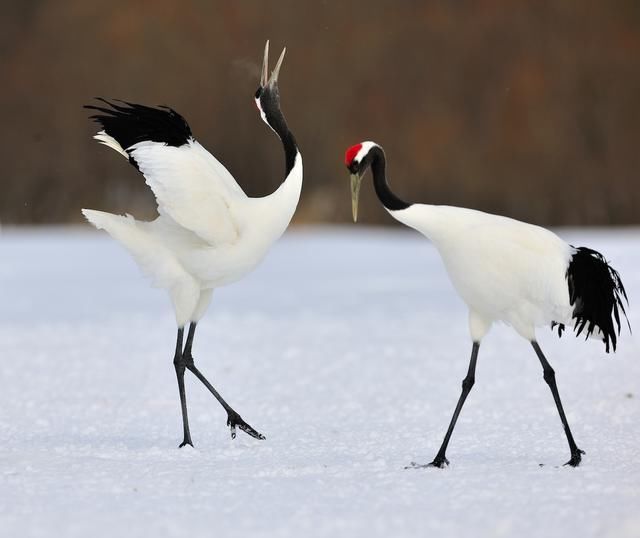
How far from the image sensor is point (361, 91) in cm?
1845

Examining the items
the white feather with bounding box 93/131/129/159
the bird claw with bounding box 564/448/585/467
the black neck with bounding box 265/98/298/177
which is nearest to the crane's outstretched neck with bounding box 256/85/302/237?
the black neck with bounding box 265/98/298/177

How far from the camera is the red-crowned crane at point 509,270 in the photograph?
4.75m

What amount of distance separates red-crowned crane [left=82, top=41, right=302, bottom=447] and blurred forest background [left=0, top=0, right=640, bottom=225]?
456 inches

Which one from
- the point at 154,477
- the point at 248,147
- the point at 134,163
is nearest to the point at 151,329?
the point at 134,163

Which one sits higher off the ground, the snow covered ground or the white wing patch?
the white wing patch

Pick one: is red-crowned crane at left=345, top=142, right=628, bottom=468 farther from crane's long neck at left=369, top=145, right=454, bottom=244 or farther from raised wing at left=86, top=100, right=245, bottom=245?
raised wing at left=86, top=100, right=245, bottom=245

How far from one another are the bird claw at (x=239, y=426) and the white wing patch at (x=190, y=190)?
0.89 meters

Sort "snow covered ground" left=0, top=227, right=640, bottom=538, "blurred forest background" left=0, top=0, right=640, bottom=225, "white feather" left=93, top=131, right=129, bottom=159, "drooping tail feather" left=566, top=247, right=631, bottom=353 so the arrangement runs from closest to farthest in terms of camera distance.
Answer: "snow covered ground" left=0, top=227, right=640, bottom=538, "drooping tail feather" left=566, top=247, right=631, bottom=353, "white feather" left=93, top=131, right=129, bottom=159, "blurred forest background" left=0, top=0, right=640, bottom=225

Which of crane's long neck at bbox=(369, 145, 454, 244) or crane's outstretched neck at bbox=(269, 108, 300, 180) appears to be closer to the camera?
crane's long neck at bbox=(369, 145, 454, 244)

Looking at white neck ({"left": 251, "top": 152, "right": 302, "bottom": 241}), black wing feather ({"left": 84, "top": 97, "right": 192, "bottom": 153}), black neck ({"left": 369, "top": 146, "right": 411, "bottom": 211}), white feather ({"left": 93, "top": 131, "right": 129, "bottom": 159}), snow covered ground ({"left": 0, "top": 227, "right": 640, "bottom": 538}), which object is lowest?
snow covered ground ({"left": 0, "top": 227, "right": 640, "bottom": 538})

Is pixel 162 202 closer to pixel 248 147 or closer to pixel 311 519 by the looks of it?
pixel 311 519

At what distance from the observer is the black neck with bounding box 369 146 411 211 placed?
4.87 m

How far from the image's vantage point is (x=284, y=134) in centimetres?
554

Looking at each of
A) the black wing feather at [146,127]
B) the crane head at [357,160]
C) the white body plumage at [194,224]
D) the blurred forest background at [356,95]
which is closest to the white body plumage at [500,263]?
the crane head at [357,160]
